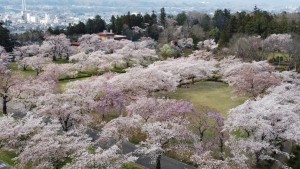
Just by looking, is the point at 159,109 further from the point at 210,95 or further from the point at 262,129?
the point at 210,95

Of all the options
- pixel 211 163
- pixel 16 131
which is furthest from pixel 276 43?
pixel 16 131

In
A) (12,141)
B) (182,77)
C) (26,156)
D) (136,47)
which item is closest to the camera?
(26,156)

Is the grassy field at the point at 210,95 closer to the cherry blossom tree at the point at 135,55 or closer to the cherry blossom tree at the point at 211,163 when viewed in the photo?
the cherry blossom tree at the point at 135,55

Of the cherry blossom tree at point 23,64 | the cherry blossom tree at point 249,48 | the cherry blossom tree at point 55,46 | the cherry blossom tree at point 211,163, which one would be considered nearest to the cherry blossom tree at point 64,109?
the cherry blossom tree at point 211,163

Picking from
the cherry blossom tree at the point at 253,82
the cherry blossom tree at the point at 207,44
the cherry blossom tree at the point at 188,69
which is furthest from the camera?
the cherry blossom tree at the point at 207,44

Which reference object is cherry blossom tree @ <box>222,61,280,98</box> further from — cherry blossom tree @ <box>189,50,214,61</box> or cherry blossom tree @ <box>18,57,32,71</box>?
cherry blossom tree @ <box>18,57,32,71</box>

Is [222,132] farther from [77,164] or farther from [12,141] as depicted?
[12,141]

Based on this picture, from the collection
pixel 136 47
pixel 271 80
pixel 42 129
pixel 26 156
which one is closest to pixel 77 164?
pixel 26 156
